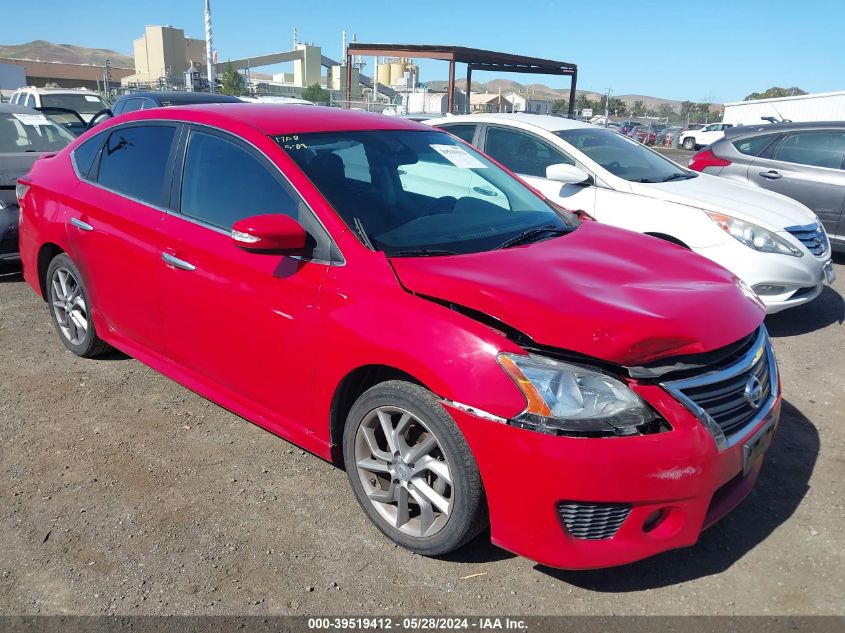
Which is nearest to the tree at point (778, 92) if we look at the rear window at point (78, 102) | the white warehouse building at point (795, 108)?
the white warehouse building at point (795, 108)

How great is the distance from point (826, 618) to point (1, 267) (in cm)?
665

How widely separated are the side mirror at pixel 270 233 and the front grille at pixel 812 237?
4513mm

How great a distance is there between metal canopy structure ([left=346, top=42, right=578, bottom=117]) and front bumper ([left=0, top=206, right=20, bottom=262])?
1337 cm

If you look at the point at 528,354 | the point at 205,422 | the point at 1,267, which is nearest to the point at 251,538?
the point at 205,422

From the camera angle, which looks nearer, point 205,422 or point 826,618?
point 826,618

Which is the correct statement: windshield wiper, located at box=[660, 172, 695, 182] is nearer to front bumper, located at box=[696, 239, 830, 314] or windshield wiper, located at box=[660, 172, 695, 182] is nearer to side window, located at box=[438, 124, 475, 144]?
front bumper, located at box=[696, 239, 830, 314]

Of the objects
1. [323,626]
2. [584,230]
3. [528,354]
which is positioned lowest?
[323,626]

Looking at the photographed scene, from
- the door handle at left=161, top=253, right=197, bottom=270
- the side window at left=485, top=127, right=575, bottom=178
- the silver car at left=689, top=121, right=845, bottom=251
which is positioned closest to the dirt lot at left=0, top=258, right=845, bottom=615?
the door handle at left=161, top=253, right=197, bottom=270

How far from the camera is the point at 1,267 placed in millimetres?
6285

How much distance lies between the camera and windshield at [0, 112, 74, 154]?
291 inches

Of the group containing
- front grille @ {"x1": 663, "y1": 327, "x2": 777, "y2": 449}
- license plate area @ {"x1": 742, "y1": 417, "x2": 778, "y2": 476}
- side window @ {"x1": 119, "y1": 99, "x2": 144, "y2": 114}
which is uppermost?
side window @ {"x1": 119, "y1": 99, "x2": 144, "y2": 114}

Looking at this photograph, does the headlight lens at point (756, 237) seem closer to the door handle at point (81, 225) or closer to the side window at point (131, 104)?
the door handle at point (81, 225)

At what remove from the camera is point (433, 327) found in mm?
2508

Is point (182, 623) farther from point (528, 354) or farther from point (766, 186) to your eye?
point (766, 186)
